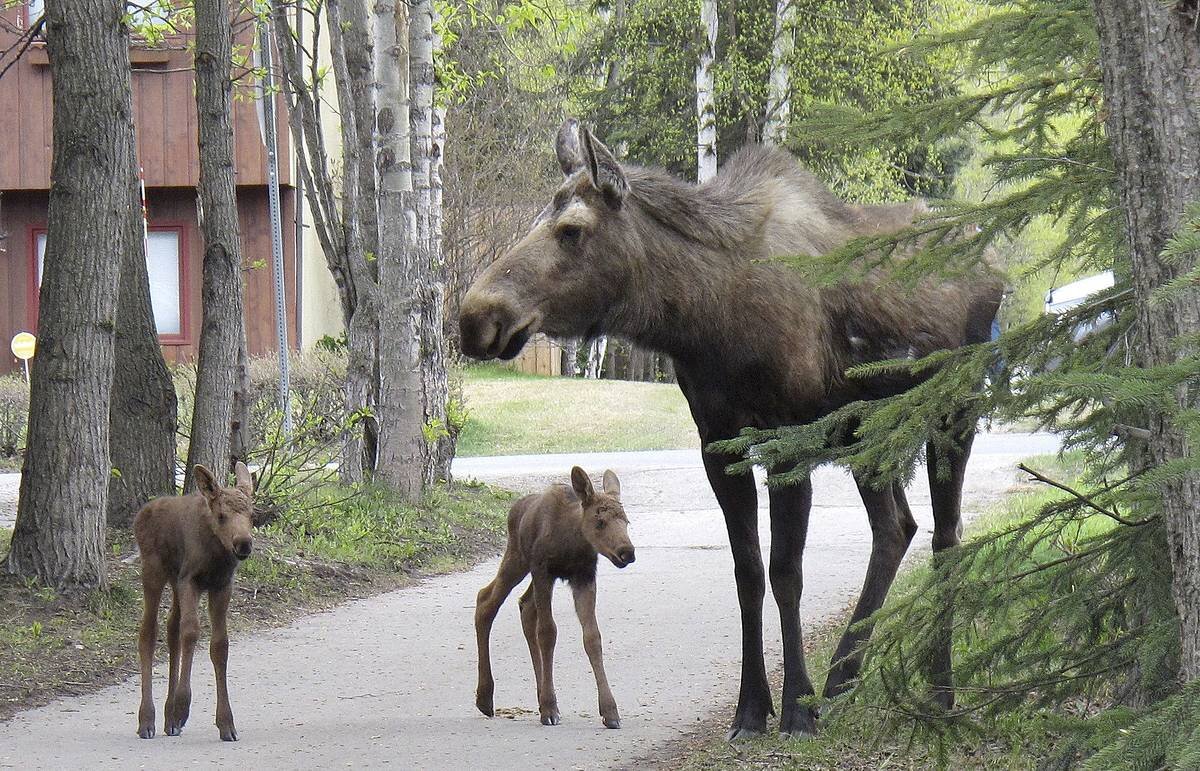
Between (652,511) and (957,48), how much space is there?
10849 millimetres

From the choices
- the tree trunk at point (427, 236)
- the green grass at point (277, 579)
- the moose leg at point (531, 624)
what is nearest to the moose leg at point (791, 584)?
the moose leg at point (531, 624)

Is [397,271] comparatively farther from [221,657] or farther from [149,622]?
[221,657]

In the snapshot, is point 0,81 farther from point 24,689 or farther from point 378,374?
point 24,689

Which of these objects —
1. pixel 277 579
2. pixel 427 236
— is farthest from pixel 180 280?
pixel 277 579

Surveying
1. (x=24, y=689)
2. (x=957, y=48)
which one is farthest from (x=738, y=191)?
(x=24, y=689)

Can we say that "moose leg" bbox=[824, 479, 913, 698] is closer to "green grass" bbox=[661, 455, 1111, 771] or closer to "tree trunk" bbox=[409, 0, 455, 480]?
"green grass" bbox=[661, 455, 1111, 771]

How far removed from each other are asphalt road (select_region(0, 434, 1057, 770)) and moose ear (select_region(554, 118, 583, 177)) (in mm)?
2464

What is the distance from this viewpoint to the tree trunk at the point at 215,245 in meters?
10.6

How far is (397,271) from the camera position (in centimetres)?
1400

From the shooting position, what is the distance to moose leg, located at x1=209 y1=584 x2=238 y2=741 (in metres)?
6.38

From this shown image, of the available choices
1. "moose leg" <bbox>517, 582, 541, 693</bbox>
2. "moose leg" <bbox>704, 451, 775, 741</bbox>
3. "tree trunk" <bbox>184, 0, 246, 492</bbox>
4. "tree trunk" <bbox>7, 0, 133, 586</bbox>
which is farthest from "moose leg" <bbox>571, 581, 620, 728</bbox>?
"tree trunk" <bbox>184, 0, 246, 492</bbox>

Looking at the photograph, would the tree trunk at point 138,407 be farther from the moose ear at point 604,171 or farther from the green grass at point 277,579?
the moose ear at point 604,171

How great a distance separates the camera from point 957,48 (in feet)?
19.9

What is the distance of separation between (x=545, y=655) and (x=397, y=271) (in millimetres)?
7818
